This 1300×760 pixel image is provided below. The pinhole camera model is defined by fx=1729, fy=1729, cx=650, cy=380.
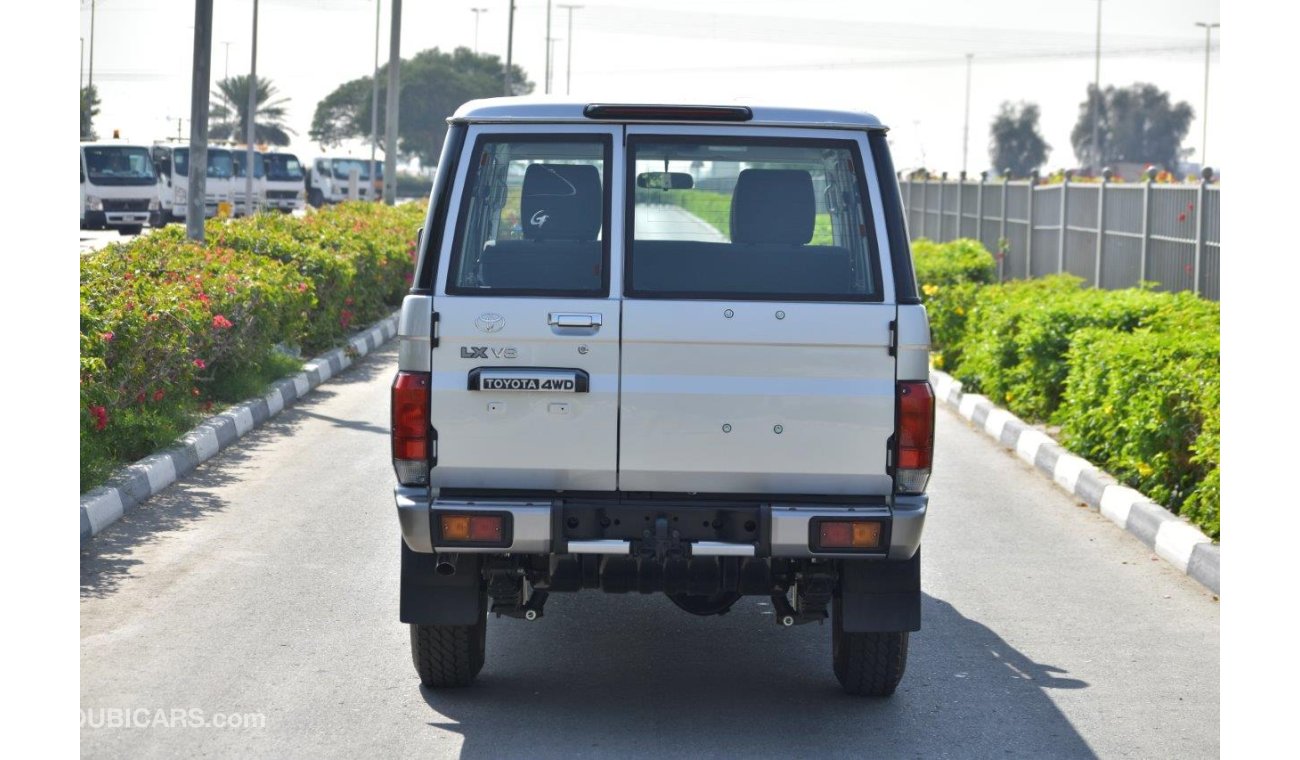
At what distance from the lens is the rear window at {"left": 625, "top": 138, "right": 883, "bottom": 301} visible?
5.46m

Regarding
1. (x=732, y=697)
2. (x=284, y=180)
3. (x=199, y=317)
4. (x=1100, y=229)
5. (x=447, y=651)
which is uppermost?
(x=284, y=180)

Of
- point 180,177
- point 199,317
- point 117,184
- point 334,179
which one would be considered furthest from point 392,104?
point 334,179

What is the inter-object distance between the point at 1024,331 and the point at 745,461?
8080mm

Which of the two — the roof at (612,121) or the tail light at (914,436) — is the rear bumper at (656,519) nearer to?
the tail light at (914,436)

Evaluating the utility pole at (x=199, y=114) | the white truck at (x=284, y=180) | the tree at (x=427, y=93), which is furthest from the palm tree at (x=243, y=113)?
the utility pole at (x=199, y=114)

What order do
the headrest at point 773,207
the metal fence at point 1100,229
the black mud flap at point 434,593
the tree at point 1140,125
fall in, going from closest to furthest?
the black mud flap at point 434,593, the headrest at point 773,207, the metal fence at point 1100,229, the tree at point 1140,125

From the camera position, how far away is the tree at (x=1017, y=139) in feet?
441

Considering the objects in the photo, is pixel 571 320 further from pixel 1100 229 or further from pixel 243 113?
pixel 243 113

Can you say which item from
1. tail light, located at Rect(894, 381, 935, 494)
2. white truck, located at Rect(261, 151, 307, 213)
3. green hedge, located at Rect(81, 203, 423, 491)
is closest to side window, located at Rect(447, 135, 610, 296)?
tail light, located at Rect(894, 381, 935, 494)

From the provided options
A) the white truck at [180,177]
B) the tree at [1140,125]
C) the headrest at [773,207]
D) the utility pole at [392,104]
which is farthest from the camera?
the tree at [1140,125]

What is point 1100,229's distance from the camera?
746 inches

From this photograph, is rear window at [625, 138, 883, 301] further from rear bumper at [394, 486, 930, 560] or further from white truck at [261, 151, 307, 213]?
white truck at [261, 151, 307, 213]

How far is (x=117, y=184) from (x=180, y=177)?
15.3 feet

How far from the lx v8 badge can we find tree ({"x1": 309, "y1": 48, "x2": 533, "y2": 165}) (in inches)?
3914
